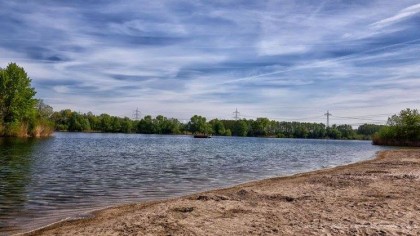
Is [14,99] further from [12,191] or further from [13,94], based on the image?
[12,191]

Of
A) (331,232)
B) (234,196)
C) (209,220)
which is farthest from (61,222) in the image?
(331,232)

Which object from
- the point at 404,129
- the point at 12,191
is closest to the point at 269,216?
the point at 12,191

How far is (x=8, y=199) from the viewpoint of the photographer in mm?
→ 15250

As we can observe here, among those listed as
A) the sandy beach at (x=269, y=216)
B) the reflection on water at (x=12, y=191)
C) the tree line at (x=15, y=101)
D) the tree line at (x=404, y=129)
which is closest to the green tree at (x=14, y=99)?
the tree line at (x=15, y=101)

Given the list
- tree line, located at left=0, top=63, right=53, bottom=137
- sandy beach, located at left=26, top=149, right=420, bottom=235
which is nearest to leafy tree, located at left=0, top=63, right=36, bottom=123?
tree line, located at left=0, top=63, right=53, bottom=137

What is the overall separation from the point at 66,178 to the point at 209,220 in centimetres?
1451

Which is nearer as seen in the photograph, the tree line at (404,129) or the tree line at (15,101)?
the tree line at (15,101)

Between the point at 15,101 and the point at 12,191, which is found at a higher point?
the point at 15,101

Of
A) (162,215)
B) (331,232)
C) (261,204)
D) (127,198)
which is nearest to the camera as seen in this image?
(331,232)

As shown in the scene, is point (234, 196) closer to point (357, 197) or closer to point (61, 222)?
point (357, 197)

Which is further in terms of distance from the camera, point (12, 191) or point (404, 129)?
point (404, 129)

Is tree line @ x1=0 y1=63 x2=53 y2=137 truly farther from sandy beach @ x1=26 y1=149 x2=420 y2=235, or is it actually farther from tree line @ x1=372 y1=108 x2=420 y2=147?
tree line @ x1=372 y1=108 x2=420 y2=147

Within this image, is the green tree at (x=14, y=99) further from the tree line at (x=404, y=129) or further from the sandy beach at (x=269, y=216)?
the tree line at (x=404, y=129)

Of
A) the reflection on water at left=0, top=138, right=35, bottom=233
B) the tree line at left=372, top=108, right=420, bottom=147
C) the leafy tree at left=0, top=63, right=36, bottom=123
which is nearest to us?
the reflection on water at left=0, top=138, right=35, bottom=233
